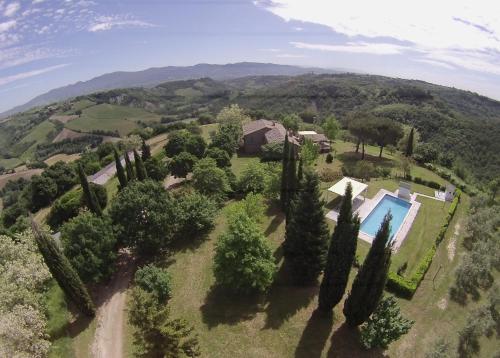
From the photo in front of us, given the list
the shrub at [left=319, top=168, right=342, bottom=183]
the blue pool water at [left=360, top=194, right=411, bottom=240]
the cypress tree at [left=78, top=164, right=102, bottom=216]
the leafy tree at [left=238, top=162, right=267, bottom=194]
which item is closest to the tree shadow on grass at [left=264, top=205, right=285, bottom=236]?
the leafy tree at [left=238, top=162, right=267, bottom=194]

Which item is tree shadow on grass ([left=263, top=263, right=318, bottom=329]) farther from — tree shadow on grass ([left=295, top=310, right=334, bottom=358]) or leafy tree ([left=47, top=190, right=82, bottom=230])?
leafy tree ([left=47, top=190, right=82, bottom=230])

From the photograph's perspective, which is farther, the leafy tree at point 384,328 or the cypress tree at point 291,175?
the cypress tree at point 291,175

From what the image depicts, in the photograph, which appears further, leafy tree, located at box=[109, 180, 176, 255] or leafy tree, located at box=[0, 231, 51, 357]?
leafy tree, located at box=[109, 180, 176, 255]

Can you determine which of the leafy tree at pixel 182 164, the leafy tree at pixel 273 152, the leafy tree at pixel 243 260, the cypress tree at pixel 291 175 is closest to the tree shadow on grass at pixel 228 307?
the leafy tree at pixel 243 260

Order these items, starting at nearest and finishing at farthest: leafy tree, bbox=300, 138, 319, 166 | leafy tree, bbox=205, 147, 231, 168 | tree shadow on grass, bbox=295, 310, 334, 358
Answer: tree shadow on grass, bbox=295, 310, 334, 358 → leafy tree, bbox=300, 138, 319, 166 → leafy tree, bbox=205, 147, 231, 168

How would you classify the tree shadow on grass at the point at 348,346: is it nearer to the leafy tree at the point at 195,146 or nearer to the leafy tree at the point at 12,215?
the leafy tree at the point at 195,146

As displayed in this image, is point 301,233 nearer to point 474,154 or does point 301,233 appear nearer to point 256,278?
point 256,278
